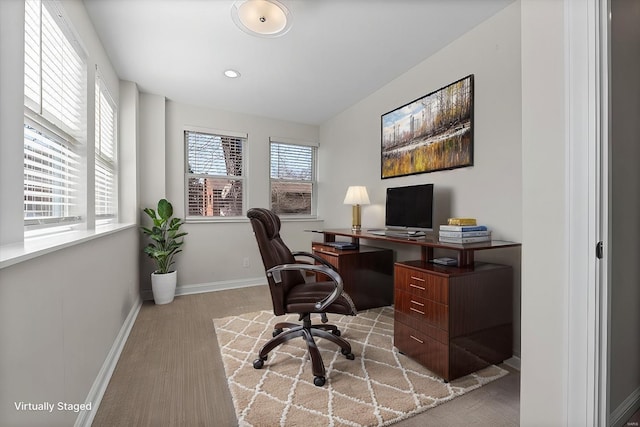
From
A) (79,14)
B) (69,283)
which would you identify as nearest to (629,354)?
(69,283)

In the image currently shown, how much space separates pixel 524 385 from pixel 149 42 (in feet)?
11.0

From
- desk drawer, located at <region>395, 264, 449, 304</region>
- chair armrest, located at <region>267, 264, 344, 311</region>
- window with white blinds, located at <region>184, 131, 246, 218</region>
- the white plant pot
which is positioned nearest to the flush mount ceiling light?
chair armrest, located at <region>267, 264, 344, 311</region>

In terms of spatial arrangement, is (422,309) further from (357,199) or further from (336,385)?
(357,199)

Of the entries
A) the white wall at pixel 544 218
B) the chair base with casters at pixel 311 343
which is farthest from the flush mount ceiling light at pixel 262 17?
the chair base with casters at pixel 311 343

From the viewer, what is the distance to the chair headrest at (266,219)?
1.96m

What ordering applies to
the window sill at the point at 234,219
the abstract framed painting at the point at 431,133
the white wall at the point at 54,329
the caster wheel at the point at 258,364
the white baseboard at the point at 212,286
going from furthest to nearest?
the window sill at the point at 234,219 → the white baseboard at the point at 212,286 → the abstract framed painting at the point at 431,133 → the caster wheel at the point at 258,364 → the white wall at the point at 54,329

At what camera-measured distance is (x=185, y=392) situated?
164cm

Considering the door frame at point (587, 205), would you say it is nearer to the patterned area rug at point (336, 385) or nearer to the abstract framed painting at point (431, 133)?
the patterned area rug at point (336, 385)

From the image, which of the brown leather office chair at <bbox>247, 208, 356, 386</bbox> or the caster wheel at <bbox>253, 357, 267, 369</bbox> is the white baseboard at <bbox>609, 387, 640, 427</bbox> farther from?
the caster wheel at <bbox>253, 357, 267, 369</bbox>

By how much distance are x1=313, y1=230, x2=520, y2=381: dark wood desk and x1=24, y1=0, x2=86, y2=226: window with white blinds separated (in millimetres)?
2155

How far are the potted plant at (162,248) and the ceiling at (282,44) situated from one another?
1.47 meters

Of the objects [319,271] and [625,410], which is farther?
[319,271]

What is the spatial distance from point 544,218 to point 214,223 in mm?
3658

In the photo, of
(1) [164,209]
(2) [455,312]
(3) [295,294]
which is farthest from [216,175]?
(2) [455,312]
